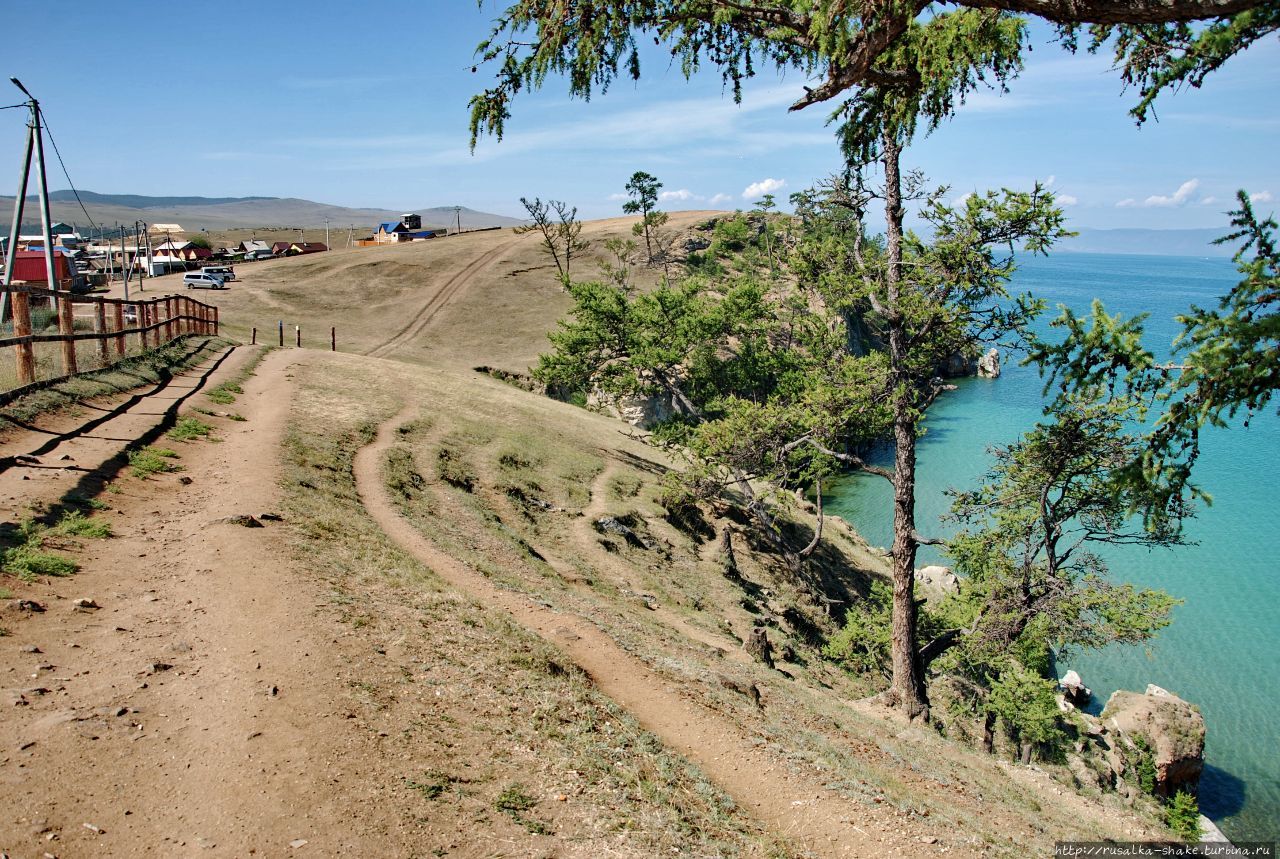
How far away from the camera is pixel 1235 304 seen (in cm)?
632

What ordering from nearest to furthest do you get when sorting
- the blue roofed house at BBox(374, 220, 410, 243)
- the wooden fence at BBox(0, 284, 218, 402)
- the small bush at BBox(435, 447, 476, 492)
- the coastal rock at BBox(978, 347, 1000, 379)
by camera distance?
the wooden fence at BBox(0, 284, 218, 402)
the small bush at BBox(435, 447, 476, 492)
the coastal rock at BBox(978, 347, 1000, 379)
the blue roofed house at BBox(374, 220, 410, 243)

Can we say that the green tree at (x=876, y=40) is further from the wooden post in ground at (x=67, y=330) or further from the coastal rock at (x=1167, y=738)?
the coastal rock at (x=1167, y=738)

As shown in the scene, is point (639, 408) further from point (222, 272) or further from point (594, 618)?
point (222, 272)

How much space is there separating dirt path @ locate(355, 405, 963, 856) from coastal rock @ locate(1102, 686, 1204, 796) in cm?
1938

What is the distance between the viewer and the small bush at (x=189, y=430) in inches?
698

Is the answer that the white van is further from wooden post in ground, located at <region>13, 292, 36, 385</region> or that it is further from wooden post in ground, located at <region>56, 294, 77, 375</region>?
wooden post in ground, located at <region>13, 292, 36, 385</region>

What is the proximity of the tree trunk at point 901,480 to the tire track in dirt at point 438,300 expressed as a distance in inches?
1773

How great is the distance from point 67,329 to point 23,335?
7.47 ft

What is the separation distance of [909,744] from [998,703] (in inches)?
246

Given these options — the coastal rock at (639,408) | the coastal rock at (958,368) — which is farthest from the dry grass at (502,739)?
the coastal rock at (958,368)

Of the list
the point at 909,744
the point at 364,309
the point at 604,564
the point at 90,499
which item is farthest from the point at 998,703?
the point at 364,309

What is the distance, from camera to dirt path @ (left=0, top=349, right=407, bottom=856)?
5.93 m

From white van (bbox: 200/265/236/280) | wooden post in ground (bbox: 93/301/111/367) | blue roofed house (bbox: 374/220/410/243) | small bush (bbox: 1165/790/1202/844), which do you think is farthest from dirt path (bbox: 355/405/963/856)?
blue roofed house (bbox: 374/220/410/243)

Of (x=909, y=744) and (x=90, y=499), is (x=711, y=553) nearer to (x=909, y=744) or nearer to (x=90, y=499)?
(x=909, y=744)
